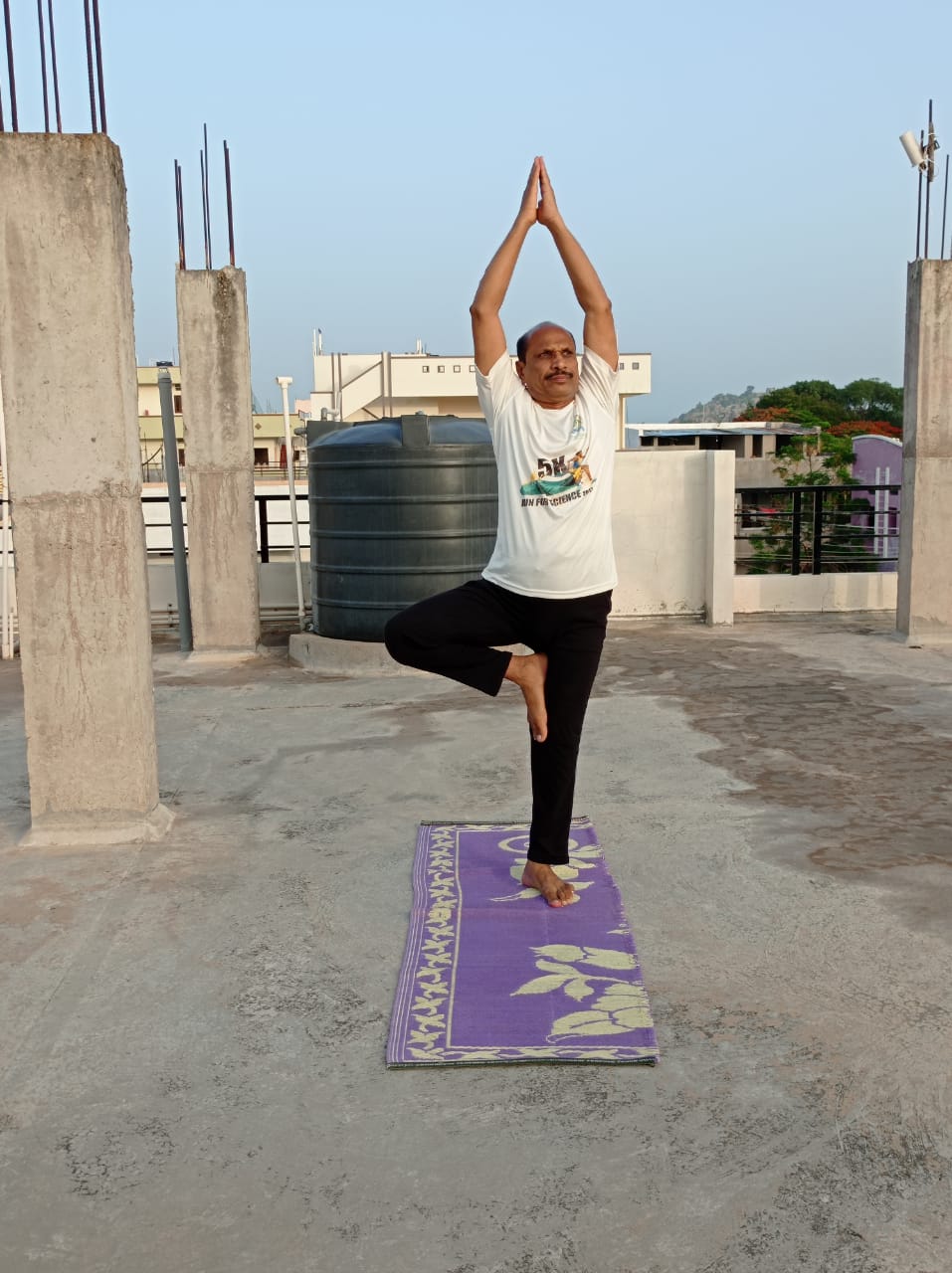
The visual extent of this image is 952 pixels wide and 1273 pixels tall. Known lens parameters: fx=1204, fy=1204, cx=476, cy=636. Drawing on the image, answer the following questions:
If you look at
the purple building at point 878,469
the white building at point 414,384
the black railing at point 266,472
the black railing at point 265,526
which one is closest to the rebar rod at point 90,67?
the black railing at point 265,526

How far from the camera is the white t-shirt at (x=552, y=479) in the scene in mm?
3480

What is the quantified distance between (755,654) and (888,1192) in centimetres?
672

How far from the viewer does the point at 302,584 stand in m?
10.5

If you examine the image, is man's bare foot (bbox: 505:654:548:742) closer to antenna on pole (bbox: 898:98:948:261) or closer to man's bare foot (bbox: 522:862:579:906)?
man's bare foot (bbox: 522:862:579:906)

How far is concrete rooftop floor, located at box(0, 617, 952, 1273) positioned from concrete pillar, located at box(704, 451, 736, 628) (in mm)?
4616

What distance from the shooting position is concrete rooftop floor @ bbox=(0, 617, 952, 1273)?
2.13 m

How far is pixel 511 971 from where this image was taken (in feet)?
10.7

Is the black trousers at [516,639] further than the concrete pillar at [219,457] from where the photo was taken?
No

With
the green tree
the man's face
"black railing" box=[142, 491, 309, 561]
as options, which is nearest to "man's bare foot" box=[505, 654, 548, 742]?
the man's face

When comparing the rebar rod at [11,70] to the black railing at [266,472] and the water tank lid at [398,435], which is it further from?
the black railing at [266,472]

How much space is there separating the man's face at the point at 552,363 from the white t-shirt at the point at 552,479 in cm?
6

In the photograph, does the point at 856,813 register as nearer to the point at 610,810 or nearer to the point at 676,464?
the point at 610,810

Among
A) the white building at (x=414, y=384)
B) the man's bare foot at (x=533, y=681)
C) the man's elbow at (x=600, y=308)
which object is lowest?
the man's bare foot at (x=533, y=681)

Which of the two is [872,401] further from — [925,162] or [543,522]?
[543,522]
